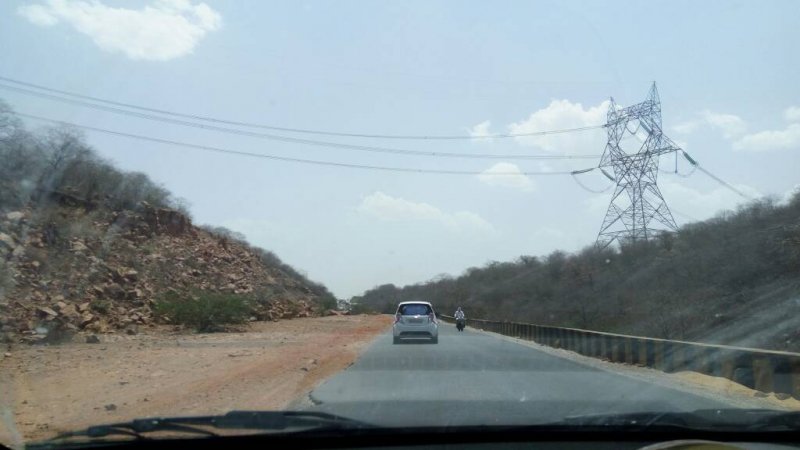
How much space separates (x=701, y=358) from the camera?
16.9m

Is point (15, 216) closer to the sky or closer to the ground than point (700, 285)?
closer to the sky

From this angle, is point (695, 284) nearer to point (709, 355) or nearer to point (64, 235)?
point (709, 355)

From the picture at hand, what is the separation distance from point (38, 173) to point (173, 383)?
89.8 feet

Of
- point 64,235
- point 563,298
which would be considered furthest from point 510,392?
point 563,298

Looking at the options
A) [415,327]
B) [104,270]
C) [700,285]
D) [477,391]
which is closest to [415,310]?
[415,327]

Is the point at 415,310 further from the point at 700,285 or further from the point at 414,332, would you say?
the point at 700,285

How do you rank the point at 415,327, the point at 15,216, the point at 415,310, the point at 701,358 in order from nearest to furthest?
the point at 701,358, the point at 415,327, the point at 415,310, the point at 15,216

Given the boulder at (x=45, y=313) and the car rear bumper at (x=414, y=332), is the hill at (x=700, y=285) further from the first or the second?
the boulder at (x=45, y=313)

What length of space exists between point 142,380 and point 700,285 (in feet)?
72.0

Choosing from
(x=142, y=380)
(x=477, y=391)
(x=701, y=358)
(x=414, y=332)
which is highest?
(x=414, y=332)

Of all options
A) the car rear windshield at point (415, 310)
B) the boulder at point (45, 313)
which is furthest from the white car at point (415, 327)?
the boulder at point (45, 313)

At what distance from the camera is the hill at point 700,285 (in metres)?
23.3

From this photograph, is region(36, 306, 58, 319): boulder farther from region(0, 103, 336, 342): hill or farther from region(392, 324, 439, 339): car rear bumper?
region(392, 324, 439, 339): car rear bumper

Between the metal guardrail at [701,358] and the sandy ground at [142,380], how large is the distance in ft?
25.3
